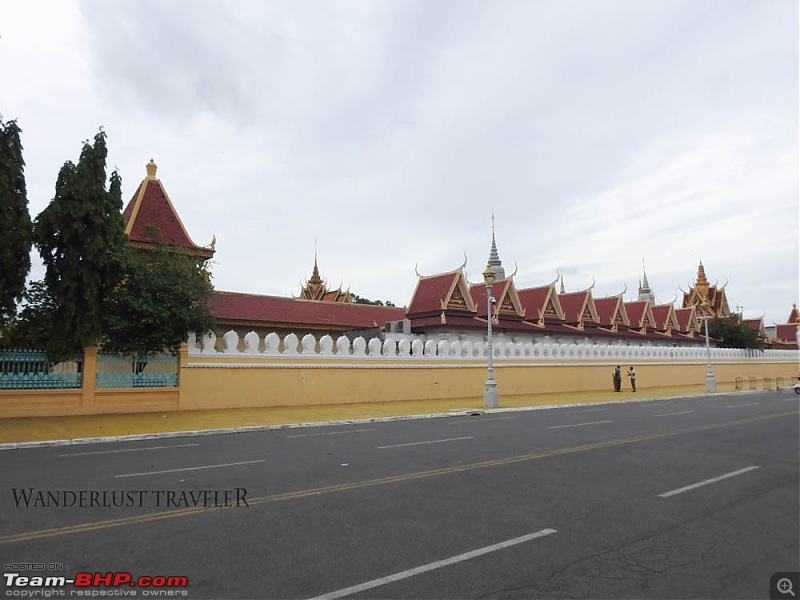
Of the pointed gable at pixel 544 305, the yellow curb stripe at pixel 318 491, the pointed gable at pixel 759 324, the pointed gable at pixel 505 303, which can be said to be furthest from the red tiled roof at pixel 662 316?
the yellow curb stripe at pixel 318 491

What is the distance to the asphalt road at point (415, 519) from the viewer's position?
4418mm

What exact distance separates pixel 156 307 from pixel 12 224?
4.27 metres

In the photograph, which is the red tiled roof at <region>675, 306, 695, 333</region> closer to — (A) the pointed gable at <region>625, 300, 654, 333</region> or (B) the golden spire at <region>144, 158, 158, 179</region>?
Result: (A) the pointed gable at <region>625, 300, 654, 333</region>

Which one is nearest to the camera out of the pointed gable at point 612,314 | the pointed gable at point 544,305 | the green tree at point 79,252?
the green tree at point 79,252

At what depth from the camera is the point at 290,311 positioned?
2978cm

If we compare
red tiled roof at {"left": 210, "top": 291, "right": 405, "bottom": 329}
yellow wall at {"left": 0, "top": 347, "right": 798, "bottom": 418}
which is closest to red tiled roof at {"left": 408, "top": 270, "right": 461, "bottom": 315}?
red tiled roof at {"left": 210, "top": 291, "right": 405, "bottom": 329}

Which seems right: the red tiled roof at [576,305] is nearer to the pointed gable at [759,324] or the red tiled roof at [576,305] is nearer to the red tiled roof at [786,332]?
the pointed gable at [759,324]

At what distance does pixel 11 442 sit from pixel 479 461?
9.52m

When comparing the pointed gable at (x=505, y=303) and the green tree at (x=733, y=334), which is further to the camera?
the green tree at (x=733, y=334)

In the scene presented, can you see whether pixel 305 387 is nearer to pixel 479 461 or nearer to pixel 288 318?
pixel 288 318

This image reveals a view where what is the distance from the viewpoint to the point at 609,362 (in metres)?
34.6

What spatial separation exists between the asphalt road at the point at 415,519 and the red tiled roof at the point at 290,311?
16.2 metres

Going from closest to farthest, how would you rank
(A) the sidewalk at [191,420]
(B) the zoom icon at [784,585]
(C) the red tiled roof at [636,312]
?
(B) the zoom icon at [784,585] → (A) the sidewalk at [191,420] → (C) the red tiled roof at [636,312]

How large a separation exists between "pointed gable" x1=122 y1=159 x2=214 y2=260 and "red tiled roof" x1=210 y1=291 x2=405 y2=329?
2.79 metres
